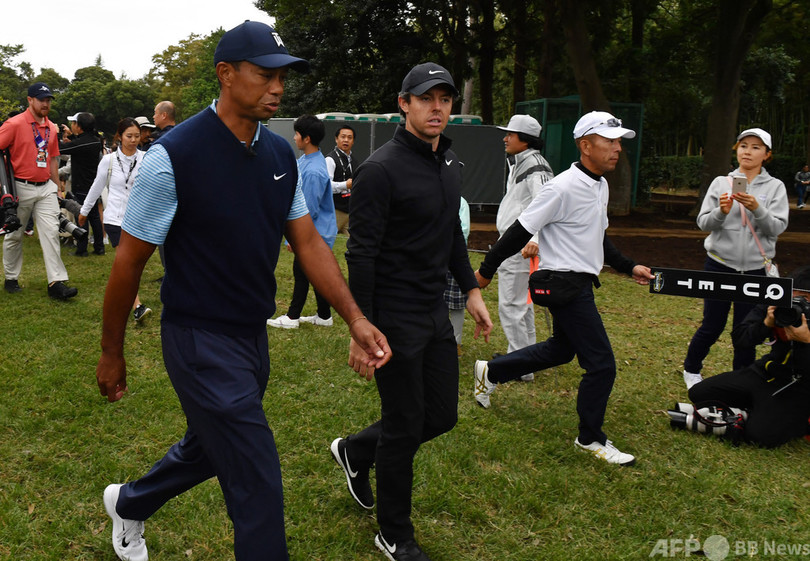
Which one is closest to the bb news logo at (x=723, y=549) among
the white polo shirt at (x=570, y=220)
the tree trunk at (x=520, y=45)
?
the white polo shirt at (x=570, y=220)

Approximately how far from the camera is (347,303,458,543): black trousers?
3.24 metres

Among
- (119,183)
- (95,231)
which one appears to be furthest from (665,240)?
(119,183)

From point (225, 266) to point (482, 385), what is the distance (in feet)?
10.7

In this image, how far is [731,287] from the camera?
4.09 meters

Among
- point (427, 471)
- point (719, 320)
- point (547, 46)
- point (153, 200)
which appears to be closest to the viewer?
point (153, 200)

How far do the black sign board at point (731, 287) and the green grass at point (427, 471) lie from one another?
1178 millimetres

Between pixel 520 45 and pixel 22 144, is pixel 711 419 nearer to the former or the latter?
pixel 22 144

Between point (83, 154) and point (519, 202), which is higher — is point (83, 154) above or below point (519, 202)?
above

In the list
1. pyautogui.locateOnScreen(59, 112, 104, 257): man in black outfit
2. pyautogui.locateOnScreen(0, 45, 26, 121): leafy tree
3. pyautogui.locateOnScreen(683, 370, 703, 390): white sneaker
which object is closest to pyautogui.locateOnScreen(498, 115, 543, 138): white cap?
pyautogui.locateOnScreen(683, 370, 703, 390): white sneaker

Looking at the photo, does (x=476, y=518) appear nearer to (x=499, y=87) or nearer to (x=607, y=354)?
(x=607, y=354)

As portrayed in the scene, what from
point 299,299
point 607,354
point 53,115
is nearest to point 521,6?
point 299,299

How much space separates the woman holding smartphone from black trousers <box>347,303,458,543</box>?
3.14m

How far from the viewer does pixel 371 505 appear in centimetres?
388

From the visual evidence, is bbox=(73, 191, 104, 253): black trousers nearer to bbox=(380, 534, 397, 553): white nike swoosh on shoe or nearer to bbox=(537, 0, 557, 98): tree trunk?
bbox=(380, 534, 397, 553): white nike swoosh on shoe
